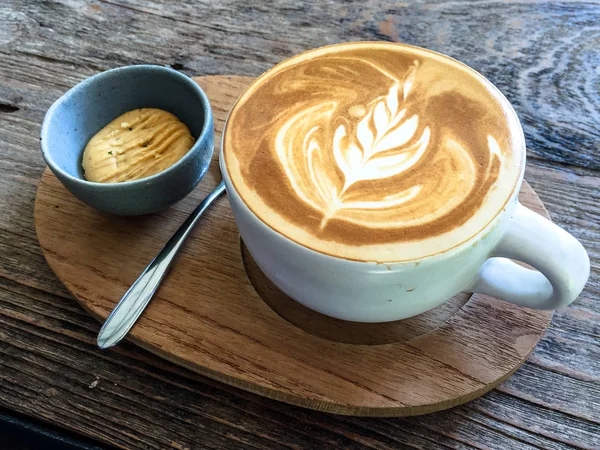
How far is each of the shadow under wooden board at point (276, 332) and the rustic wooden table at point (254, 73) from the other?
0.04 m

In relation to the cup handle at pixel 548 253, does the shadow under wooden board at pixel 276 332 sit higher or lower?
lower

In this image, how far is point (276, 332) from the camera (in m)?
0.73

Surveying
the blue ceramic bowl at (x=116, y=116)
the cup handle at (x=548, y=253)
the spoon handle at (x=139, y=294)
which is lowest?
the spoon handle at (x=139, y=294)

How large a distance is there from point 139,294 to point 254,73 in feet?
1.94

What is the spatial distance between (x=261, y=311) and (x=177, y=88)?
0.41 metres

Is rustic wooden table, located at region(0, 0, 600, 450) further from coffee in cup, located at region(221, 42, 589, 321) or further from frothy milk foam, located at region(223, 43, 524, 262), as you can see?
frothy milk foam, located at region(223, 43, 524, 262)

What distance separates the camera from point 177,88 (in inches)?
36.2

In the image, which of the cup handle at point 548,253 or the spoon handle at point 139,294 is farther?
the spoon handle at point 139,294

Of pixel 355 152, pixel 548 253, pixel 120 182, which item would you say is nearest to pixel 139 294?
pixel 120 182

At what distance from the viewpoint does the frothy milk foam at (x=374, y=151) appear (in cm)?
61

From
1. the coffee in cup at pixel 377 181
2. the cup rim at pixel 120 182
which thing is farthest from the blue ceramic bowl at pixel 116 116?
the coffee in cup at pixel 377 181

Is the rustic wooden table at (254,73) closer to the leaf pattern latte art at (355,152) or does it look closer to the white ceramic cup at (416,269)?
the white ceramic cup at (416,269)

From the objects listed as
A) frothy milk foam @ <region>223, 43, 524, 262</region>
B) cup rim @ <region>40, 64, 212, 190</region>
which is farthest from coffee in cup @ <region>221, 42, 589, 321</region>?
cup rim @ <region>40, 64, 212, 190</region>

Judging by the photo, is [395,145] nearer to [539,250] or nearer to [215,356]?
[539,250]
